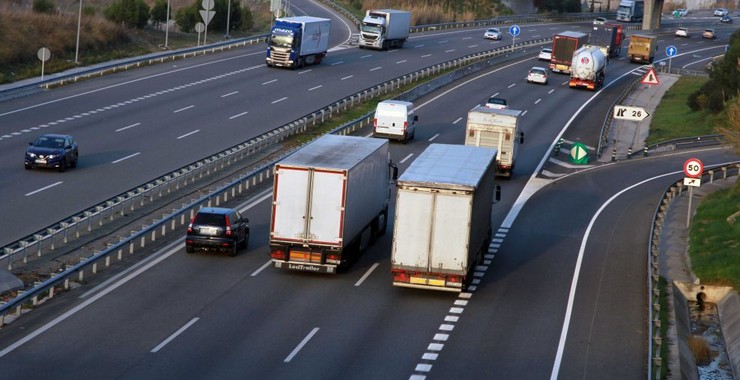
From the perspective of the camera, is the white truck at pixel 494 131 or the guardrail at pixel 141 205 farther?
the white truck at pixel 494 131

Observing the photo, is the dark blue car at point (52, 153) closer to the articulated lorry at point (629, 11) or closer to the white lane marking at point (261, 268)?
the white lane marking at point (261, 268)

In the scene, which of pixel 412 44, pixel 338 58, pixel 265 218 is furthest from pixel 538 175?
pixel 412 44

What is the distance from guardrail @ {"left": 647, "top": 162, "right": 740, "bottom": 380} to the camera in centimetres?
2512

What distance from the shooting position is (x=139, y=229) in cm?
3616

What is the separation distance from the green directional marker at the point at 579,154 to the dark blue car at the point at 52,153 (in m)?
23.6

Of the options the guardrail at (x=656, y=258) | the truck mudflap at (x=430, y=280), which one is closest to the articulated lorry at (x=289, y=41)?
the guardrail at (x=656, y=258)

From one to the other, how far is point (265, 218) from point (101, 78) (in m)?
34.6

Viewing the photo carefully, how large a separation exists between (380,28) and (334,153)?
63.4 metres

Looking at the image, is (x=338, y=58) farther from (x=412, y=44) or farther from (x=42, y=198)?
(x=42, y=198)

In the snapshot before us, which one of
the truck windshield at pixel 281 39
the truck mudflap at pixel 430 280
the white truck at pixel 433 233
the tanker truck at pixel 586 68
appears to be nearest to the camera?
the white truck at pixel 433 233

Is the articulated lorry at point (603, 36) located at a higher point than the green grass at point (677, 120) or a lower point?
higher

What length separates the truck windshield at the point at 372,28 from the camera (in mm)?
95750

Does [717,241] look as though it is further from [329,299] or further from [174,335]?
[174,335]

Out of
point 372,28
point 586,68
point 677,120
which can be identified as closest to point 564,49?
point 586,68
